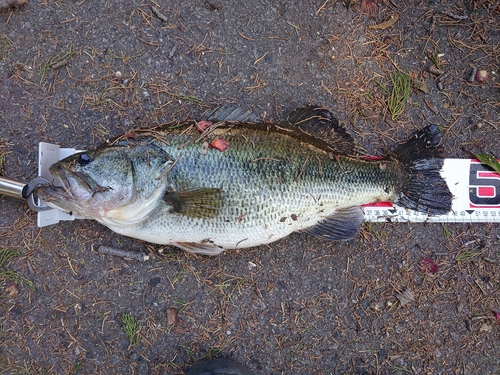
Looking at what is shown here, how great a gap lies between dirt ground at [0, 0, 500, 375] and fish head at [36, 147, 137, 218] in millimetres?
611

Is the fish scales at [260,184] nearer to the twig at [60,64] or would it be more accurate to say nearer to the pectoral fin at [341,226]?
the pectoral fin at [341,226]

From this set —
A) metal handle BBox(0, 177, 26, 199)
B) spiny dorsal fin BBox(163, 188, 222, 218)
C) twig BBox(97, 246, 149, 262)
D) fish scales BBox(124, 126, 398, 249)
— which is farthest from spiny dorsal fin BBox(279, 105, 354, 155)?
metal handle BBox(0, 177, 26, 199)

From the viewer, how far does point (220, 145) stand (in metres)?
3.02

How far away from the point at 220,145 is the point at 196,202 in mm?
505

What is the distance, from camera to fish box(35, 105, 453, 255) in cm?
291

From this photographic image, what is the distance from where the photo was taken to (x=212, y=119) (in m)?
3.20

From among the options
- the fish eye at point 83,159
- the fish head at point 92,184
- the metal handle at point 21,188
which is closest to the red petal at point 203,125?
the fish head at point 92,184

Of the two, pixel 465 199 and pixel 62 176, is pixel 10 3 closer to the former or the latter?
pixel 62 176

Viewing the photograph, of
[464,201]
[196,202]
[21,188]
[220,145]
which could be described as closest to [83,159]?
[21,188]

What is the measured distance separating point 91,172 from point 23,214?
106 centimetres

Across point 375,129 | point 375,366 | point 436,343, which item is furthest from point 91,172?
point 436,343

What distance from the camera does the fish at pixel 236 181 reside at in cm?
291

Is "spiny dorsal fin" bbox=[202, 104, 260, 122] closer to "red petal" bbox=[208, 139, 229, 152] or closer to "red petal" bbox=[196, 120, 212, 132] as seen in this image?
"red petal" bbox=[196, 120, 212, 132]

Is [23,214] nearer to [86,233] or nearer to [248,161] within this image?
[86,233]
